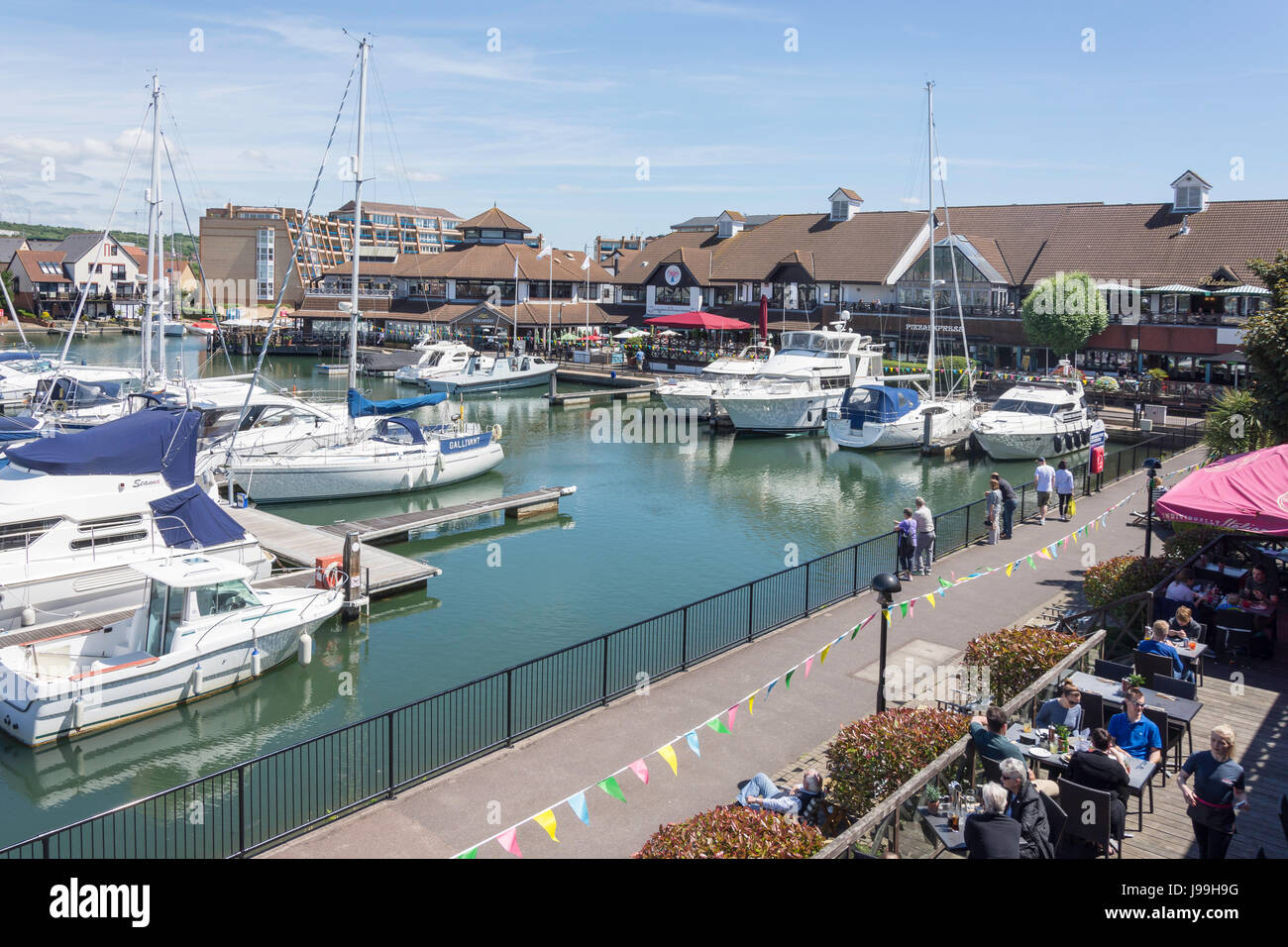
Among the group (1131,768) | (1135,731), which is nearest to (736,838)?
(1131,768)

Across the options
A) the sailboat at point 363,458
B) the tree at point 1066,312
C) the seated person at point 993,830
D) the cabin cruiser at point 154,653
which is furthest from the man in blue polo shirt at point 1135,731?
the tree at point 1066,312

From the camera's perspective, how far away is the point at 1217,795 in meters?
8.71

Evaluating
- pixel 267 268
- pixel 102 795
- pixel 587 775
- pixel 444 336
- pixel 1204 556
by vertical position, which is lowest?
pixel 102 795

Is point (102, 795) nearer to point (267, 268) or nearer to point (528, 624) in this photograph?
point (528, 624)

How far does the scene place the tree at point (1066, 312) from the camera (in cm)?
5097

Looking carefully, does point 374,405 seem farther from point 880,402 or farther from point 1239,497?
point 1239,497

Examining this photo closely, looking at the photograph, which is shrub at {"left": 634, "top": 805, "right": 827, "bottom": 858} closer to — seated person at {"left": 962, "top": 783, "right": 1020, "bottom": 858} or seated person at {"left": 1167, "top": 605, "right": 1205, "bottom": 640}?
seated person at {"left": 962, "top": 783, "right": 1020, "bottom": 858}

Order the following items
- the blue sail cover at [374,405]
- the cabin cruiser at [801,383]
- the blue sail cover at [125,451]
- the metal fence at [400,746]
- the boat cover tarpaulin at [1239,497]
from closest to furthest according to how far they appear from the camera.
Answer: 1. the metal fence at [400,746]
2. the boat cover tarpaulin at [1239,497]
3. the blue sail cover at [125,451]
4. the blue sail cover at [374,405]
5. the cabin cruiser at [801,383]

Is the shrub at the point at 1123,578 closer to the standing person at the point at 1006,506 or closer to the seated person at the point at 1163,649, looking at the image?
the seated person at the point at 1163,649

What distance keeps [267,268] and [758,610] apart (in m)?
120

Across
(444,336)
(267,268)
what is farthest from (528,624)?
(267,268)

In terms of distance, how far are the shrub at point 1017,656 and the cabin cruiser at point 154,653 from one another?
1132cm

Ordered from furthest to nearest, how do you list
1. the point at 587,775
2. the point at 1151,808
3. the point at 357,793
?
the point at 357,793
the point at 587,775
the point at 1151,808
